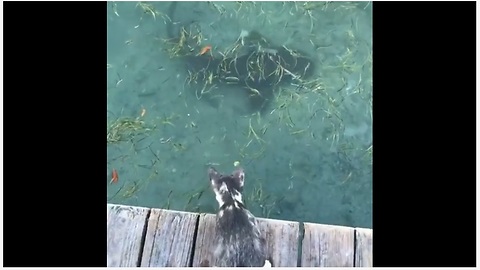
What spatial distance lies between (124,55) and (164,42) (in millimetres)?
213

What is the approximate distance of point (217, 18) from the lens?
2.57 metres

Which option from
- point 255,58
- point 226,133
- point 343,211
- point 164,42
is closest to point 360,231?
point 343,211

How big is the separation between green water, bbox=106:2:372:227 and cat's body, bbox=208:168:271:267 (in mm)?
79

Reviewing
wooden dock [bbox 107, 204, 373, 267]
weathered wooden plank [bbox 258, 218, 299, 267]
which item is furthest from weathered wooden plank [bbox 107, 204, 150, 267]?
weathered wooden plank [bbox 258, 218, 299, 267]

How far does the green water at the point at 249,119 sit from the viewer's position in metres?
2.50

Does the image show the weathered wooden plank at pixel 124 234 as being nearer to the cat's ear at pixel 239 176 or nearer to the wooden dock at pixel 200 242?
the wooden dock at pixel 200 242

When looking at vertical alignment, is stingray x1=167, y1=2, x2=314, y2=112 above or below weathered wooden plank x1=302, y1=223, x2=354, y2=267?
above

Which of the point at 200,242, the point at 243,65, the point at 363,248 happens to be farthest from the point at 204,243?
the point at 243,65

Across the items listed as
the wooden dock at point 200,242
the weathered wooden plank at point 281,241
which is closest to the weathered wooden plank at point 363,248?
the wooden dock at point 200,242

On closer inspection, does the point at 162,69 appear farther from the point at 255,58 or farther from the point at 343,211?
the point at 343,211

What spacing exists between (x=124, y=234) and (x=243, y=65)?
3.39 feet

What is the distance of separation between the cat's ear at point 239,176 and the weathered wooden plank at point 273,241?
21 centimetres

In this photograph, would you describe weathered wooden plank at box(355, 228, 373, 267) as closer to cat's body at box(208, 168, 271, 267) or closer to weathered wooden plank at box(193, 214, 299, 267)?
weathered wooden plank at box(193, 214, 299, 267)

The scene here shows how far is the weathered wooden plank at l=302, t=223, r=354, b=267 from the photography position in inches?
93.7
